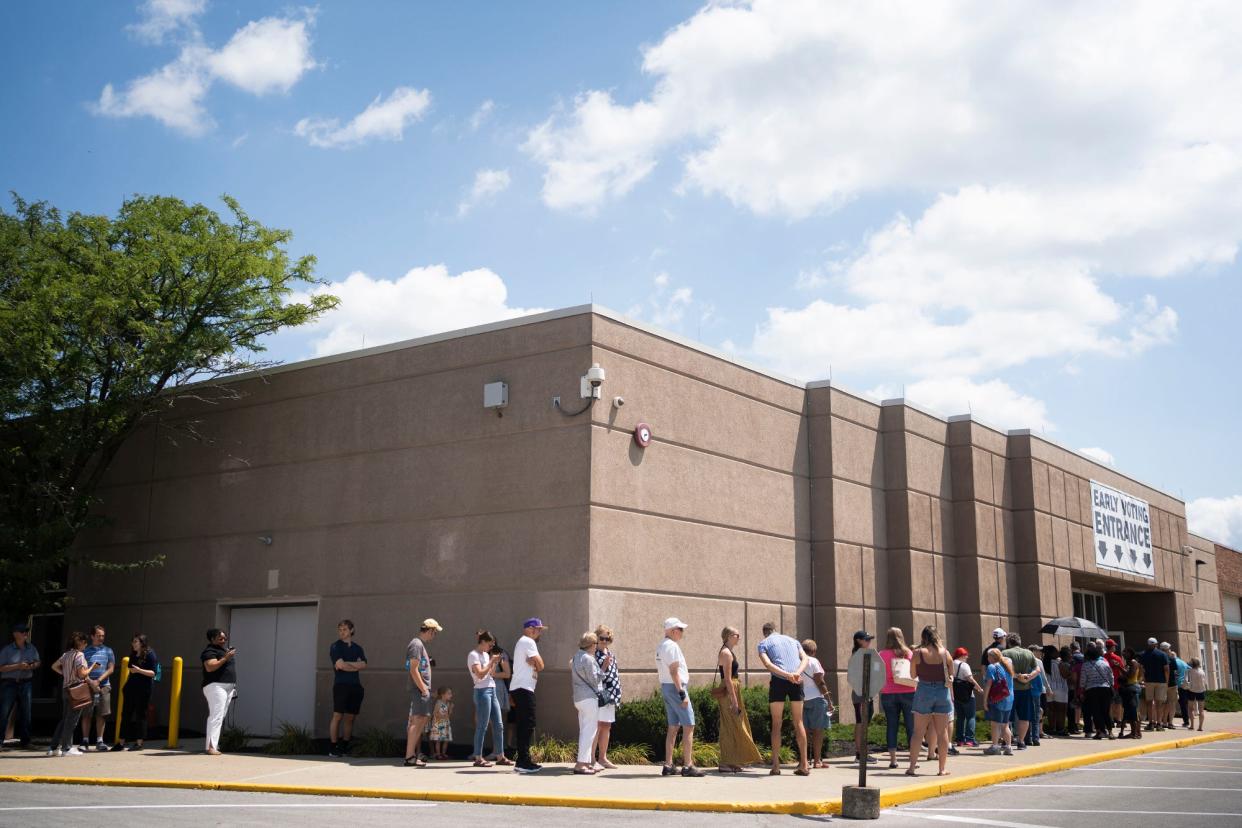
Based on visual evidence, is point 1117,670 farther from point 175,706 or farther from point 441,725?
point 175,706

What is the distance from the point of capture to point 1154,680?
2209 cm

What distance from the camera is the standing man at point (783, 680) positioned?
44.9ft

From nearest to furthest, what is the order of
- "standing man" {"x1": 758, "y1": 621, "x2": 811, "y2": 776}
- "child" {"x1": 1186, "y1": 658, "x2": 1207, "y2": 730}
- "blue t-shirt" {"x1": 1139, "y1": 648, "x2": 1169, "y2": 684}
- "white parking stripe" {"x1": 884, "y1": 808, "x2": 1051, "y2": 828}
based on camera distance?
"white parking stripe" {"x1": 884, "y1": 808, "x2": 1051, "y2": 828} → "standing man" {"x1": 758, "y1": 621, "x2": 811, "y2": 776} → "blue t-shirt" {"x1": 1139, "y1": 648, "x2": 1169, "y2": 684} → "child" {"x1": 1186, "y1": 658, "x2": 1207, "y2": 730}

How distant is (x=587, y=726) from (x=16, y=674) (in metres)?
9.52

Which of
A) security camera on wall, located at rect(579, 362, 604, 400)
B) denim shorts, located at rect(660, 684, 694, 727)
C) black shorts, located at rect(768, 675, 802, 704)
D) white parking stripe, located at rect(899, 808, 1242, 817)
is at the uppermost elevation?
security camera on wall, located at rect(579, 362, 604, 400)

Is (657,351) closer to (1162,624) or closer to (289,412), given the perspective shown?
(289,412)

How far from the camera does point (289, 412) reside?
19.4 metres

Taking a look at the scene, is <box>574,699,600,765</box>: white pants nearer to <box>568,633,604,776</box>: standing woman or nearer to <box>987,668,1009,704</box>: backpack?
<box>568,633,604,776</box>: standing woman

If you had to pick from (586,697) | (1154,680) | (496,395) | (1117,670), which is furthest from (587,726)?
(1154,680)

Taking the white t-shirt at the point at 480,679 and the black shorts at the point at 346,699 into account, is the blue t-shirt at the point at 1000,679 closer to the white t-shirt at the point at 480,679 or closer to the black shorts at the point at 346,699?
the white t-shirt at the point at 480,679

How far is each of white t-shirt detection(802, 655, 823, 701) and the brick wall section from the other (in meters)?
32.6

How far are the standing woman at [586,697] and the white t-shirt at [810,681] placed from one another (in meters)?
2.60

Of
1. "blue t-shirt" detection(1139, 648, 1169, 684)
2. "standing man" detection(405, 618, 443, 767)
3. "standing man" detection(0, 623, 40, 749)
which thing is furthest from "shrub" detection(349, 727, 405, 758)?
"blue t-shirt" detection(1139, 648, 1169, 684)

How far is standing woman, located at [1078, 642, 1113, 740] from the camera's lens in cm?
1947
